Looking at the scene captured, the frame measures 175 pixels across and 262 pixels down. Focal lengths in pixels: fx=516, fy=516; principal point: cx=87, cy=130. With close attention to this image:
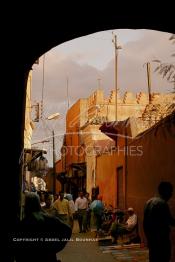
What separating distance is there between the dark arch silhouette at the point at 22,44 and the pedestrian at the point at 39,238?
144cm

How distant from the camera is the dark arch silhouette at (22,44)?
6.09 meters

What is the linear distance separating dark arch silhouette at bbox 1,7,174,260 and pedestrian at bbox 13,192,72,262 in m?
1.44

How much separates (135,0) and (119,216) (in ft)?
28.5

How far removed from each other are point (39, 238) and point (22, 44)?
2.66m

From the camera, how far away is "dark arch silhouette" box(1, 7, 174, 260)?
6.09 meters

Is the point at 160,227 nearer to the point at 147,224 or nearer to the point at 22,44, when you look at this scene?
the point at 147,224

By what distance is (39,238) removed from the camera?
178 inches

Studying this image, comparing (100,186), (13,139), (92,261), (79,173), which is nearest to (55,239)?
(13,139)

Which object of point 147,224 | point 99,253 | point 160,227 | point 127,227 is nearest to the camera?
point 160,227

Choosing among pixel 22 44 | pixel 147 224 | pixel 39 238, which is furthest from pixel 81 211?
pixel 39 238

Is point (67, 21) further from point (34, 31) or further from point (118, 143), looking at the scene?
point (118, 143)

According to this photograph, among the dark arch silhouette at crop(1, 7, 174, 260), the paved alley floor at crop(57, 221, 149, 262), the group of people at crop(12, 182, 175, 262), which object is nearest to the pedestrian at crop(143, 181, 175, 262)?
the group of people at crop(12, 182, 175, 262)

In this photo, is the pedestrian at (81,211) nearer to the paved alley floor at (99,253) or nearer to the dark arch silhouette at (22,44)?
the paved alley floor at (99,253)

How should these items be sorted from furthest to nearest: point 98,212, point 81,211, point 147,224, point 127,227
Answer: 1. point 81,211
2. point 98,212
3. point 127,227
4. point 147,224
